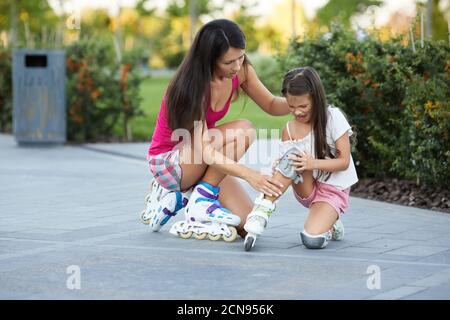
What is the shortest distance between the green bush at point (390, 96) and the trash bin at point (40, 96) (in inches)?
185

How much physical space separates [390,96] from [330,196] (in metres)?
2.82

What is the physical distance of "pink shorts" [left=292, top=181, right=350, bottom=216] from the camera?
18.1ft

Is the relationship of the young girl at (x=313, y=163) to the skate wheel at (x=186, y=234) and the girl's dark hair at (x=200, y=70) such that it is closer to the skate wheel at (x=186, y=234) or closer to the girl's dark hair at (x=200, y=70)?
the girl's dark hair at (x=200, y=70)

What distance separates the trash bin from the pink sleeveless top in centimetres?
693

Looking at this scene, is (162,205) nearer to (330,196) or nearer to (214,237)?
(214,237)

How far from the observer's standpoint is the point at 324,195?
5.57 meters

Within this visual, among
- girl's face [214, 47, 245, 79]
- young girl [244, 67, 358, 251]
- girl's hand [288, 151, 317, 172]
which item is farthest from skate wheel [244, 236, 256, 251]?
girl's face [214, 47, 245, 79]

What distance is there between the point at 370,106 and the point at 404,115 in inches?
17.2

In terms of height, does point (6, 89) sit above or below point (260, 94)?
below

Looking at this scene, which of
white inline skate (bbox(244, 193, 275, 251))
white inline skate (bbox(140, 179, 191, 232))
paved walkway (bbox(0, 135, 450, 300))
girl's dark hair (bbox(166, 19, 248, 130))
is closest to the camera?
paved walkway (bbox(0, 135, 450, 300))

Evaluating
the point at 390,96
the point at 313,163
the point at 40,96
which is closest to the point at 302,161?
the point at 313,163

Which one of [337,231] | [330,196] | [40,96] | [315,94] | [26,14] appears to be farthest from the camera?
[26,14]

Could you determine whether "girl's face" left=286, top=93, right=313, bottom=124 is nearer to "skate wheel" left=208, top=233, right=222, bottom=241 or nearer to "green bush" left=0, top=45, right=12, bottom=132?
"skate wheel" left=208, top=233, right=222, bottom=241

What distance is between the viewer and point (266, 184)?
532 cm
